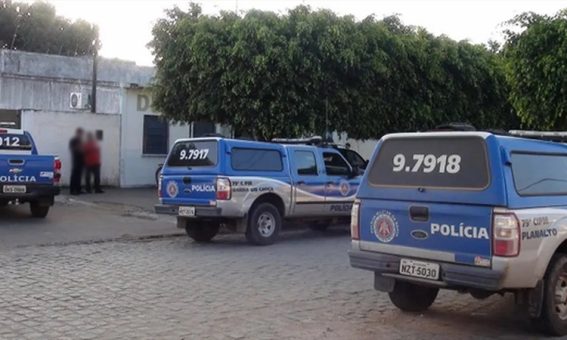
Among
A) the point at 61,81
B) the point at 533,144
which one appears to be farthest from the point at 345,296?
the point at 61,81

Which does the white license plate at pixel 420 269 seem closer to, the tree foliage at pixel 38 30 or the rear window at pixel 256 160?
the rear window at pixel 256 160

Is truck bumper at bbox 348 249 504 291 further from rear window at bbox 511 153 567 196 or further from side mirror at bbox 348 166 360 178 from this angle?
side mirror at bbox 348 166 360 178

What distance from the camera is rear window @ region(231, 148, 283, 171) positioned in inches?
458

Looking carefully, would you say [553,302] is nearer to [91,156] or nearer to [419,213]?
[419,213]

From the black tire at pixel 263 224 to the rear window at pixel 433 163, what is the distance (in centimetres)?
507

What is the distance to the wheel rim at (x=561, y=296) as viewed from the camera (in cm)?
632

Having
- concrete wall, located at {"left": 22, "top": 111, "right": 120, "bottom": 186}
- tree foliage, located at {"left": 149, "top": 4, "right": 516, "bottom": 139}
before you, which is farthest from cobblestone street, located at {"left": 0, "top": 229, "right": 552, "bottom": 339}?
concrete wall, located at {"left": 22, "top": 111, "right": 120, "bottom": 186}

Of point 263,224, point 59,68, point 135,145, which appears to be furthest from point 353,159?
point 59,68

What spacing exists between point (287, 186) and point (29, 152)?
641 centimetres

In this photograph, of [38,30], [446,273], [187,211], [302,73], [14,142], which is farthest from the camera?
[38,30]

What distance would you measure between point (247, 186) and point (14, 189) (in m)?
5.30

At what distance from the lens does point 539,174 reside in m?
6.41

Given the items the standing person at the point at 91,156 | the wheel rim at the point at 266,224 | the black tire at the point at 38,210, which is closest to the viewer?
the standing person at the point at 91,156

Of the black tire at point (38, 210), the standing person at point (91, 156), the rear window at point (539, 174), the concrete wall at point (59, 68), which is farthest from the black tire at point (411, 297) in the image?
the concrete wall at point (59, 68)
